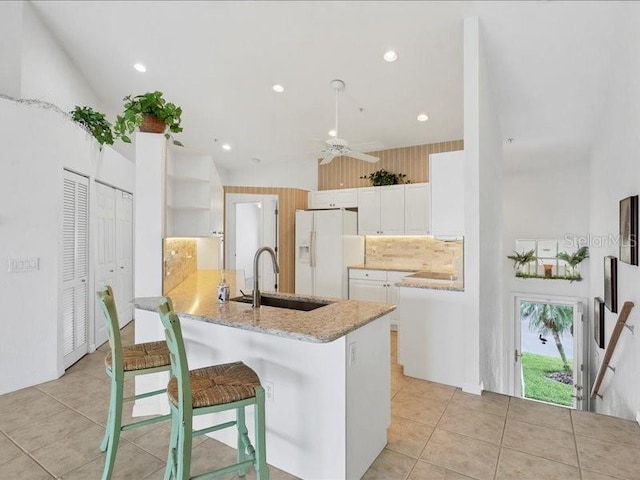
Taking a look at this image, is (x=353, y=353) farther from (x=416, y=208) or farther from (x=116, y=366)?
(x=416, y=208)

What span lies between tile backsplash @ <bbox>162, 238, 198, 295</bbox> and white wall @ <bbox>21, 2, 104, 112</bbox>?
2.18 metres

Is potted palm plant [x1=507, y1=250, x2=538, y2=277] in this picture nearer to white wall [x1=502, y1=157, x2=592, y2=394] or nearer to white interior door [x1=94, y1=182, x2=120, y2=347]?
white wall [x1=502, y1=157, x2=592, y2=394]

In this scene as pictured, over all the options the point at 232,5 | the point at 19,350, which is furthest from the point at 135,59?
the point at 19,350

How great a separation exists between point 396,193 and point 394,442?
3906 millimetres

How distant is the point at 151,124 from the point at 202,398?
1975 millimetres

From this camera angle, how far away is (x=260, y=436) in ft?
4.95

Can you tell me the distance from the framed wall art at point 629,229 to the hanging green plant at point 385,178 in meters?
3.04

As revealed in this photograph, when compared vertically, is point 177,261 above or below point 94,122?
below

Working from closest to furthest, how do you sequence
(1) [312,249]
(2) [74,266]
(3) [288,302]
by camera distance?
(3) [288,302], (2) [74,266], (1) [312,249]

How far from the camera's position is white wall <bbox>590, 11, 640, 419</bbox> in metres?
2.64

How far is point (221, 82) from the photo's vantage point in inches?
182

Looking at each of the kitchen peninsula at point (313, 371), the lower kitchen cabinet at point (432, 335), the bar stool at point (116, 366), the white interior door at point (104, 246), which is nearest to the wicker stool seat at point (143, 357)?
the bar stool at point (116, 366)

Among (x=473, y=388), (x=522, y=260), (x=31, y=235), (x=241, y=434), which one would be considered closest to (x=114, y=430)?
(x=241, y=434)

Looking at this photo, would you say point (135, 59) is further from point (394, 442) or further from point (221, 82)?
point (394, 442)
